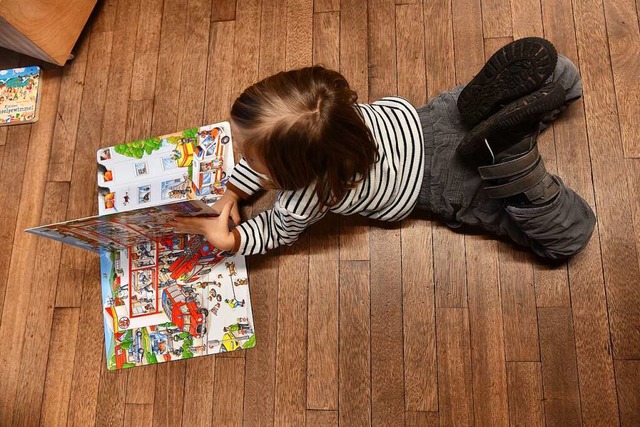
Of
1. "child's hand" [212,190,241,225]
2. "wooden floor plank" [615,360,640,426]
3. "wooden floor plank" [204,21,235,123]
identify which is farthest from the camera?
"wooden floor plank" [204,21,235,123]

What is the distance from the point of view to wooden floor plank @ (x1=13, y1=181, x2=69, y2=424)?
107cm

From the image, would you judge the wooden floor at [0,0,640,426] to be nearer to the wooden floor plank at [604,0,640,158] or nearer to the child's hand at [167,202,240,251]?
the wooden floor plank at [604,0,640,158]

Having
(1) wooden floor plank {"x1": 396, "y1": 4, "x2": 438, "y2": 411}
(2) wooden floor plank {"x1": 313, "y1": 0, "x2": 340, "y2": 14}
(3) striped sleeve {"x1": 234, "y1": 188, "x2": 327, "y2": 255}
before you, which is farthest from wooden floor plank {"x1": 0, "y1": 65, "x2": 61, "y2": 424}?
(1) wooden floor plank {"x1": 396, "y1": 4, "x2": 438, "y2": 411}

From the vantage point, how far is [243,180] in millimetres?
1006

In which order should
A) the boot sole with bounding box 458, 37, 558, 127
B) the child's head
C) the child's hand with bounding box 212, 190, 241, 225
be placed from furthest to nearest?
the child's hand with bounding box 212, 190, 241, 225, the boot sole with bounding box 458, 37, 558, 127, the child's head

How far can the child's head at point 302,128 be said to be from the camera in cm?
68

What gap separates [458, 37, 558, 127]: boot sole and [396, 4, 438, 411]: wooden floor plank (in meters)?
0.22

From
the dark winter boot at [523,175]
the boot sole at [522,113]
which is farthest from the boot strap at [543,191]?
the boot sole at [522,113]

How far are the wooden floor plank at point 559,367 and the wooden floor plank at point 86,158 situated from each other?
957 mm

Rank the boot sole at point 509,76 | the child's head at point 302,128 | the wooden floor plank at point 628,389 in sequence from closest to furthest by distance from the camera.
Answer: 1. the child's head at point 302,128
2. the boot sole at point 509,76
3. the wooden floor plank at point 628,389

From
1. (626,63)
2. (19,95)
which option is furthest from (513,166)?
(19,95)

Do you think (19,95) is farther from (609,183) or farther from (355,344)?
(609,183)

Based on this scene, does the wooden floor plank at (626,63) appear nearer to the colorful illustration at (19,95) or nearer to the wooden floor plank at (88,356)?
the wooden floor plank at (88,356)

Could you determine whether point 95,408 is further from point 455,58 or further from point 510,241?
point 455,58
